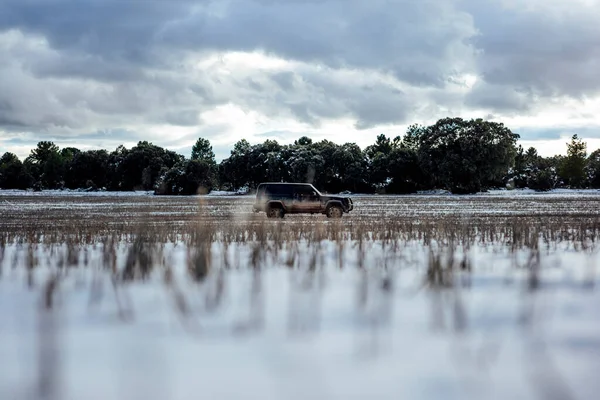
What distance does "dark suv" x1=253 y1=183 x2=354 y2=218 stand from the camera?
99.0ft

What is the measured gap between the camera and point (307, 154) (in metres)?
94.0

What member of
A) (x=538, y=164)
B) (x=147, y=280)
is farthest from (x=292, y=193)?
(x=538, y=164)

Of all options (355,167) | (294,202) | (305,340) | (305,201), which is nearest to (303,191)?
(305,201)

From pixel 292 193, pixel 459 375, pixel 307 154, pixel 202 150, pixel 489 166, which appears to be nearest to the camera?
pixel 459 375

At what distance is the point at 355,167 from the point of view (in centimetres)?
9425

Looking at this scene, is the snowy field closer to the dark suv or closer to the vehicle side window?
the dark suv

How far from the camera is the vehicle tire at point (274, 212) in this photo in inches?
1190

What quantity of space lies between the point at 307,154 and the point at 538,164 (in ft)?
170

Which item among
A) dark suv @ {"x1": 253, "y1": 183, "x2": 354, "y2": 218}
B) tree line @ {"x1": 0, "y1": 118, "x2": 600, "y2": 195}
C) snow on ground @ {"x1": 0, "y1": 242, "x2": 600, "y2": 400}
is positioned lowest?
snow on ground @ {"x1": 0, "y1": 242, "x2": 600, "y2": 400}

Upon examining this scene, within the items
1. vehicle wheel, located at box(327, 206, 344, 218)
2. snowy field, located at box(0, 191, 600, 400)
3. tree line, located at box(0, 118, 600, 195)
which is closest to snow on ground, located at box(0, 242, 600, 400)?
snowy field, located at box(0, 191, 600, 400)

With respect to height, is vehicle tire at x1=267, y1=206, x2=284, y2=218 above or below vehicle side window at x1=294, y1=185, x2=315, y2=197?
below

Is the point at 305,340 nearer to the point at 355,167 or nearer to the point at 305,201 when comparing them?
the point at 305,201

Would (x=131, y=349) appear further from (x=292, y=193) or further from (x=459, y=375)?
(x=292, y=193)

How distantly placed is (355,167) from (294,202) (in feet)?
212
